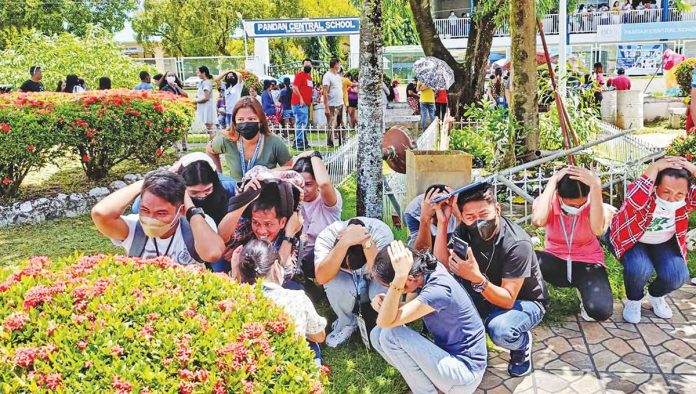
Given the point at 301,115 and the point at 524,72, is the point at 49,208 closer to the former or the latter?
the point at 524,72

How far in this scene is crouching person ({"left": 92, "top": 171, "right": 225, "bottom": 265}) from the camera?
3.95m

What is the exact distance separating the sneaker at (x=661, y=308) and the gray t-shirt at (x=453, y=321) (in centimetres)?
181

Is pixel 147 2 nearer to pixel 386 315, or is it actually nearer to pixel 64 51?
pixel 64 51

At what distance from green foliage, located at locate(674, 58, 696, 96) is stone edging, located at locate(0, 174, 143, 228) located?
14.9 metres

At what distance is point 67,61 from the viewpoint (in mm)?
14461

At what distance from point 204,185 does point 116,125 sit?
419cm

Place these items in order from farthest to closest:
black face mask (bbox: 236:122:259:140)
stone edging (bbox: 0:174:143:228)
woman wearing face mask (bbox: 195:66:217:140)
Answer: woman wearing face mask (bbox: 195:66:217:140) < stone edging (bbox: 0:174:143:228) < black face mask (bbox: 236:122:259:140)

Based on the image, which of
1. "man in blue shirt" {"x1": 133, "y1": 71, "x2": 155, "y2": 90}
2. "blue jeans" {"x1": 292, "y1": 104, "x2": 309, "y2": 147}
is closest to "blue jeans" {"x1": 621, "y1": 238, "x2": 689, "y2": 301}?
"blue jeans" {"x1": 292, "y1": 104, "x2": 309, "y2": 147}

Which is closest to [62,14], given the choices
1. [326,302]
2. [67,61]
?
[67,61]

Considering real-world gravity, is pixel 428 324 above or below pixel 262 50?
below

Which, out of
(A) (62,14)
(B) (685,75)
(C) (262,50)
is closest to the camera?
(B) (685,75)

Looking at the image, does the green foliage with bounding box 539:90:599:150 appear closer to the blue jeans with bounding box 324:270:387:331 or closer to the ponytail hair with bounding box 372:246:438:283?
the blue jeans with bounding box 324:270:387:331

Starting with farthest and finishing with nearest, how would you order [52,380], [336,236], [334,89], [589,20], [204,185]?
[589,20], [334,89], [204,185], [336,236], [52,380]

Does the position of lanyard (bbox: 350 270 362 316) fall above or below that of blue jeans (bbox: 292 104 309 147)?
below
